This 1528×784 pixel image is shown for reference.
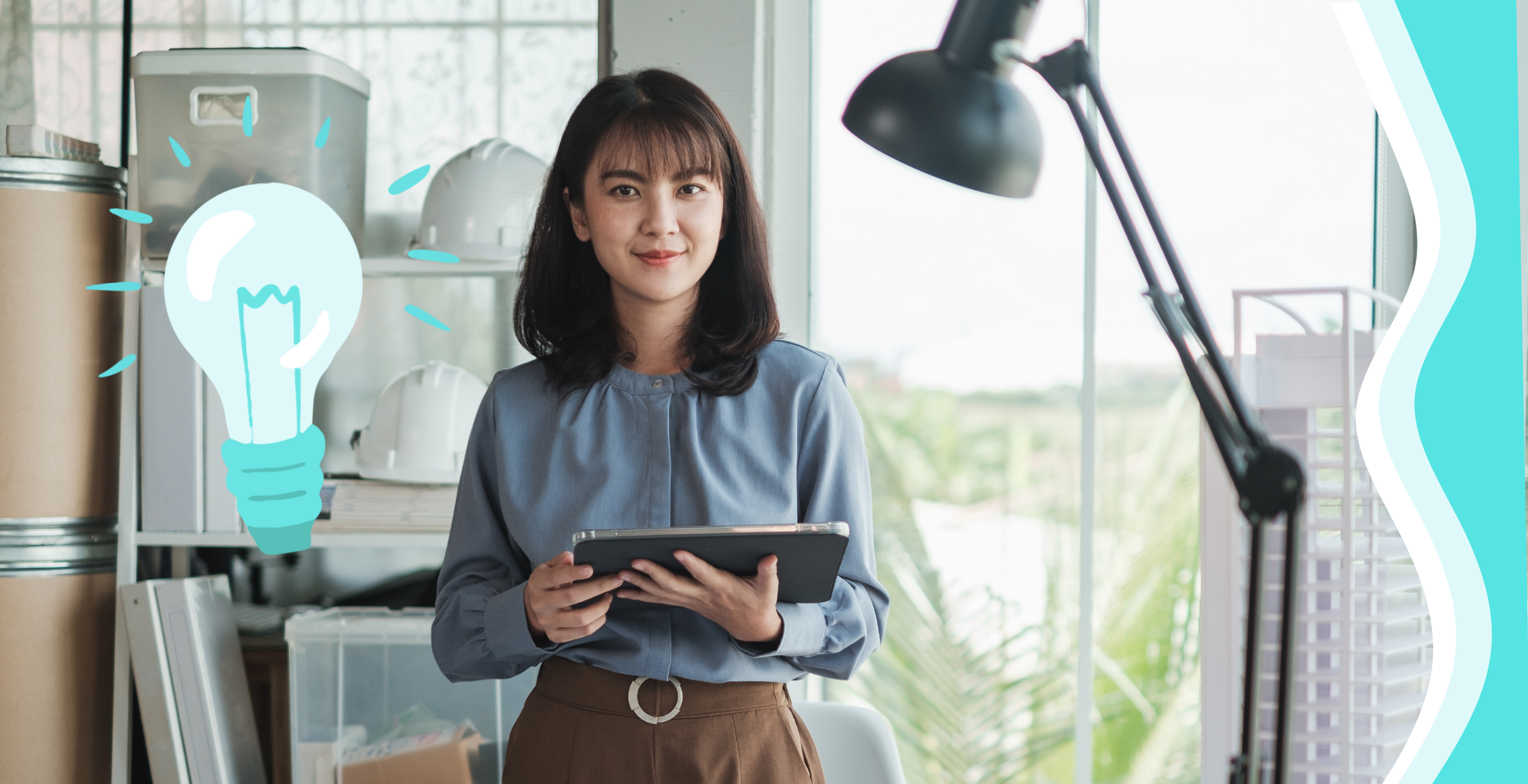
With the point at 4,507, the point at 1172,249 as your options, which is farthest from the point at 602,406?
the point at 4,507

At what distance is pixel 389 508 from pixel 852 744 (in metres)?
0.85

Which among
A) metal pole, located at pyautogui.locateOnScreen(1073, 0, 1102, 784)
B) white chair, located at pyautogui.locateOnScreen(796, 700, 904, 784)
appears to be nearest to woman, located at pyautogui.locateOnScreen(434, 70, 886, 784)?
white chair, located at pyautogui.locateOnScreen(796, 700, 904, 784)

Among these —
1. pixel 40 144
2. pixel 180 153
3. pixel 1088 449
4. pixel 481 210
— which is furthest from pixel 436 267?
pixel 1088 449

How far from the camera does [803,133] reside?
1.85m

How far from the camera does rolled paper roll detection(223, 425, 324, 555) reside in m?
1.67

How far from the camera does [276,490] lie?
5.60 ft

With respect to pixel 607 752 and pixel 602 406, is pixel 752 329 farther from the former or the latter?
pixel 607 752

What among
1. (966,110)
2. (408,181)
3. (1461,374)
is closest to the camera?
(966,110)

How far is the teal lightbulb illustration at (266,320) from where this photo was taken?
167cm

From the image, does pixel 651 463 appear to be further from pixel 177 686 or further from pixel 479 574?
pixel 177 686

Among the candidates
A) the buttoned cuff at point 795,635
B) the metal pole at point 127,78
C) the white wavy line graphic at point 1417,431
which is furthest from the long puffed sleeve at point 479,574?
the metal pole at point 127,78

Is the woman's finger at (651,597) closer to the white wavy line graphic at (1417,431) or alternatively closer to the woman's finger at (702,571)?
the woman's finger at (702,571)

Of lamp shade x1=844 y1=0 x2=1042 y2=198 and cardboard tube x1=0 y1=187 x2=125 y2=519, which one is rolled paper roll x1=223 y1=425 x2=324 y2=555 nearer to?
cardboard tube x1=0 y1=187 x2=125 y2=519

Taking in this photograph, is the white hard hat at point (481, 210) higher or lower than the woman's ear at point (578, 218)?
higher
